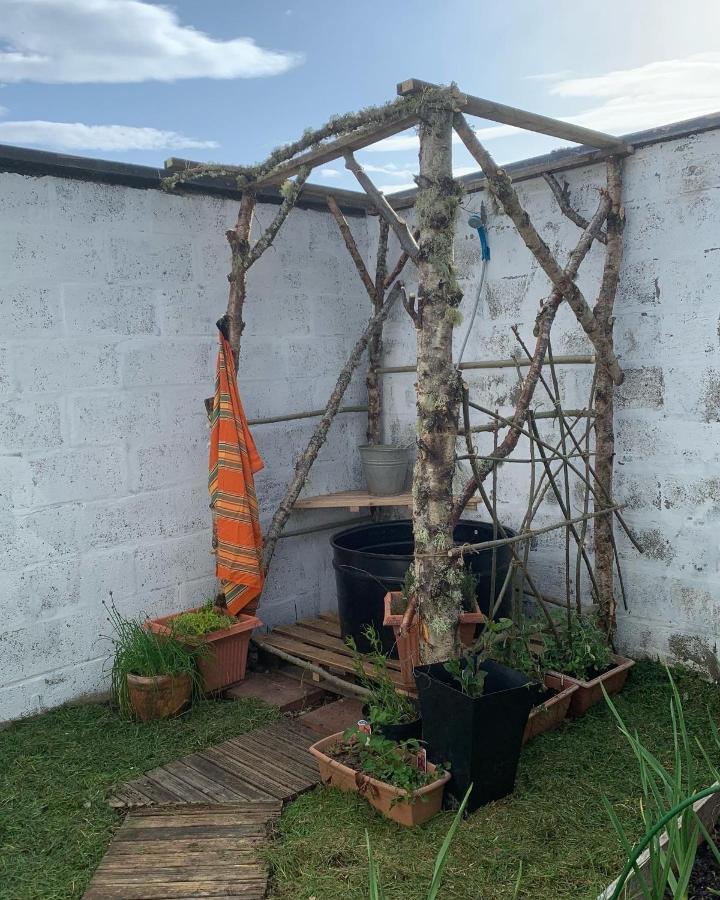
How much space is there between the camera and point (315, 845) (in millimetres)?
2568

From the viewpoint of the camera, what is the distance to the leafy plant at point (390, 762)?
266 cm

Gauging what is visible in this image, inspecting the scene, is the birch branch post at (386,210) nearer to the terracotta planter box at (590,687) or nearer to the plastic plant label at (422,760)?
the plastic plant label at (422,760)

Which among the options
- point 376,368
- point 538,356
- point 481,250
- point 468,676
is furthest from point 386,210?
point 468,676

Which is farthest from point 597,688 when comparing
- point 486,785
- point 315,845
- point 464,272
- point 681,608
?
point 464,272

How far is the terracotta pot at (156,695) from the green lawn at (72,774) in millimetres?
62

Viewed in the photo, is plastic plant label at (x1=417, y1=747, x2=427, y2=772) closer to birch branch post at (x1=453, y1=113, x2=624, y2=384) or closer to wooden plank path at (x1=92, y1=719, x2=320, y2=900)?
wooden plank path at (x1=92, y1=719, x2=320, y2=900)

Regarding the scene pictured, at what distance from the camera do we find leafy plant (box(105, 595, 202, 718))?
3559mm

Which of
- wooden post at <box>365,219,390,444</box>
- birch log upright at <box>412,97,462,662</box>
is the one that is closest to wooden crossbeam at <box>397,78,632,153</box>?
birch log upright at <box>412,97,462,662</box>

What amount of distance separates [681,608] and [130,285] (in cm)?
303

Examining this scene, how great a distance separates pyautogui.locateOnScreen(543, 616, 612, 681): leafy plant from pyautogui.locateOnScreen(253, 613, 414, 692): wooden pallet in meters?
0.69

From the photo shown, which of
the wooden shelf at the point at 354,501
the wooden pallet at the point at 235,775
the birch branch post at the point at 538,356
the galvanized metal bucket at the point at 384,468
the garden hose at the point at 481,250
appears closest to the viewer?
the wooden pallet at the point at 235,775

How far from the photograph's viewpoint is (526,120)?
3.20 meters

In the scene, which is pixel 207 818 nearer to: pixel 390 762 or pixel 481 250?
pixel 390 762

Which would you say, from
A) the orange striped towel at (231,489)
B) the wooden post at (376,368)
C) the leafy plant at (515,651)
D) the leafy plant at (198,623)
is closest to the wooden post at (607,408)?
the leafy plant at (515,651)
